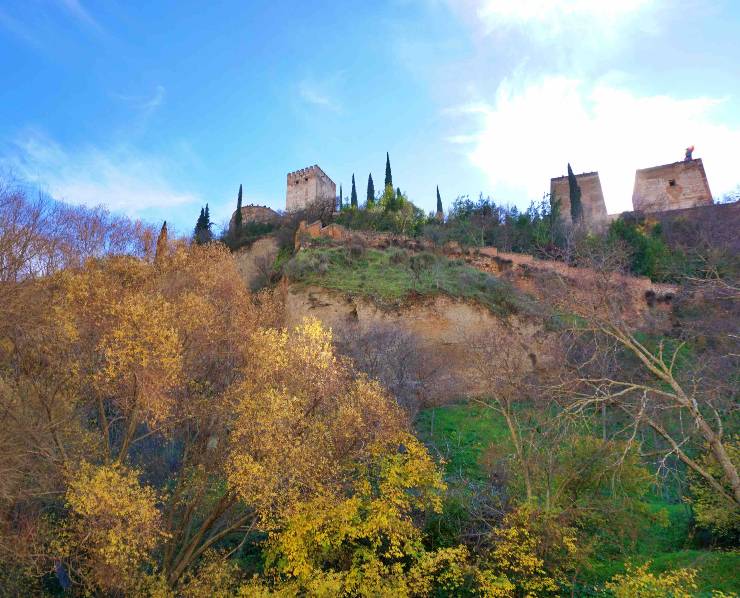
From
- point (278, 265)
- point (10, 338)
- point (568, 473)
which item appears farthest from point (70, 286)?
point (278, 265)

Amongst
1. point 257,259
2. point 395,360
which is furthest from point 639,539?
point 257,259

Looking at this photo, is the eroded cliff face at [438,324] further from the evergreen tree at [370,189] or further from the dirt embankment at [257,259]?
the evergreen tree at [370,189]

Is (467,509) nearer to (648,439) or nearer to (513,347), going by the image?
(648,439)

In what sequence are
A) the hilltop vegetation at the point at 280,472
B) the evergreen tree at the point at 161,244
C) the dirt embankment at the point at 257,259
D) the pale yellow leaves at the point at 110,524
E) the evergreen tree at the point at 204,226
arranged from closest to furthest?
the pale yellow leaves at the point at 110,524 < the hilltop vegetation at the point at 280,472 < the evergreen tree at the point at 161,244 < the dirt embankment at the point at 257,259 < the evergreen tree at the point at 204,226

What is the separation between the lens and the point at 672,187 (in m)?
47.1

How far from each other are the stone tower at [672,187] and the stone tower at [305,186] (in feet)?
105

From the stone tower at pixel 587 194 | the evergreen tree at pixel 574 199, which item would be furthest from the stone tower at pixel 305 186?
the evergreen tree at pixel 574 199

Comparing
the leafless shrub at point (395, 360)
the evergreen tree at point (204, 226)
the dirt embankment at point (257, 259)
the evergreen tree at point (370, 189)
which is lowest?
the leafless shrub at point (395, 360)

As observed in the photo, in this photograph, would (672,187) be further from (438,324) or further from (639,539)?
(639,539)

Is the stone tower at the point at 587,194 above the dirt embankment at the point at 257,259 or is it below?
above

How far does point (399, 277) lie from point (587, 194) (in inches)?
1171

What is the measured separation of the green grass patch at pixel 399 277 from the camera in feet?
90.5

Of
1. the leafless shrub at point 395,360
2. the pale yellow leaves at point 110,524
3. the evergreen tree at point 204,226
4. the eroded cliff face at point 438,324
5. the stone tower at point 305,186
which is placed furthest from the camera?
the stone tower at point 305,186

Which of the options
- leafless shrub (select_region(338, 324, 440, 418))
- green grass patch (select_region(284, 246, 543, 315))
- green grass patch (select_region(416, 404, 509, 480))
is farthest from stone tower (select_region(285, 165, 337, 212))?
green grass patch (select_region(416, 404, 509, 480))
